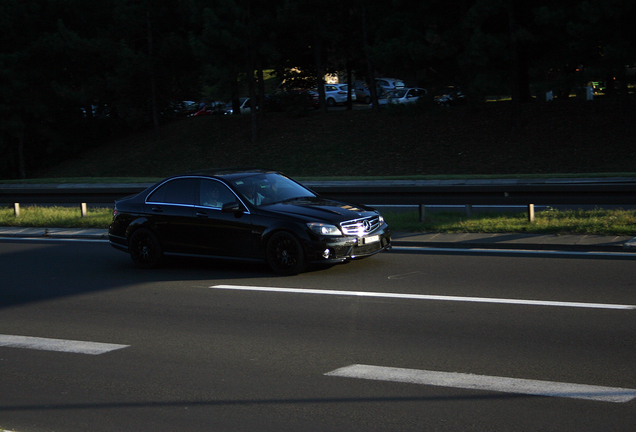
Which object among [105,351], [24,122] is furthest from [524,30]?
[24,122]

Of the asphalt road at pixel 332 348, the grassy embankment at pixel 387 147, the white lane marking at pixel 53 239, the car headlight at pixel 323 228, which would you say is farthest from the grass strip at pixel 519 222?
the grassy embankment at pixel 387 147

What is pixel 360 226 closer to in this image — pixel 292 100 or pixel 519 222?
pixel 519 222

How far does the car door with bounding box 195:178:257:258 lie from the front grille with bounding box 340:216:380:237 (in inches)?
52.4

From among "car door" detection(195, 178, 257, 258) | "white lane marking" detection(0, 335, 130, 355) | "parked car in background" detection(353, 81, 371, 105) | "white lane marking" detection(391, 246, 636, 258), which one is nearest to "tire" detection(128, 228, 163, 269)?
"car door" detection(195, 178, 257, 258)

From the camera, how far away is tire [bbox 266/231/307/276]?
955 cm

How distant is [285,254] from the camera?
974 centimetres

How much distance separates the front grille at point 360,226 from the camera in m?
9.55

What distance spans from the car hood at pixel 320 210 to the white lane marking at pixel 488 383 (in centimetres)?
397

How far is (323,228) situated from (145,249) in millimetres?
3216

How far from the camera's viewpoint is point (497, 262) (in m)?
10.1

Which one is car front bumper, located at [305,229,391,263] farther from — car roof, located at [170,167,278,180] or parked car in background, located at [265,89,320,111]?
parked car in background, located at [265,89,320,111]

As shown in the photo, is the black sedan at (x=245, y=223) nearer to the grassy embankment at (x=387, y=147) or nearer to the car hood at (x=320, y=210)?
the car hood at (x=320, y=210)

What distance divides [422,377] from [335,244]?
13.3 ft

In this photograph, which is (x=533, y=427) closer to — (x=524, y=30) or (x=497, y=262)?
(x=497, y=262)
